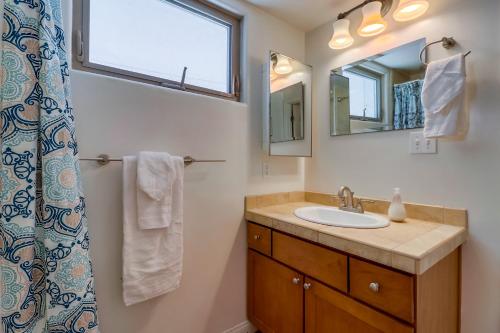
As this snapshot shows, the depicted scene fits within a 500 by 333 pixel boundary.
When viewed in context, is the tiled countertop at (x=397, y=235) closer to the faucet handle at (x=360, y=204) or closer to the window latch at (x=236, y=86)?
the faucet handle at (x=360, y=204)

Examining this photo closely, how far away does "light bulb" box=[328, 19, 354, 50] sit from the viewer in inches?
61.9

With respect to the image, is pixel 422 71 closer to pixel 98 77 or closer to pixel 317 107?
pixel 317 107

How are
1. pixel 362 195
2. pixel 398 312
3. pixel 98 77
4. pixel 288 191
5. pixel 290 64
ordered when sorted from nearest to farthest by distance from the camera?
pixel 398 312
pixel 98 77
pixel 362 195
pixel 290 64
pixel 288 191

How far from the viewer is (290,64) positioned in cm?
179

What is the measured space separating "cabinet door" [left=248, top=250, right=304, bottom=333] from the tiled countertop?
0.25 m

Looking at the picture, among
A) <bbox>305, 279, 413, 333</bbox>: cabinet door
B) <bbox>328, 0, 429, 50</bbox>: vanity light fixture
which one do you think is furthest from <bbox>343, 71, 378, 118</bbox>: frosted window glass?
<bbox>305, 279, 413, 333</bbox>: cabinet door

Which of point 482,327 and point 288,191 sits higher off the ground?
point 288,191

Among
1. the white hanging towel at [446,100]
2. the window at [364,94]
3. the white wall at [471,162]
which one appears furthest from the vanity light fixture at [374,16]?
the white hanging towel at [446,100]

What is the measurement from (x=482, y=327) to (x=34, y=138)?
80.9 inches

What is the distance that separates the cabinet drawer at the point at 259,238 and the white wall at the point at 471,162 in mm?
753

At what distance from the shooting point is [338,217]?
158 cm

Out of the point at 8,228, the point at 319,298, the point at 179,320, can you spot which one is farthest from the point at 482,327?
the point at 8,228

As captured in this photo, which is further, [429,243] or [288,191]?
[288,191]

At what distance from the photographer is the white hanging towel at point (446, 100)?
1144mm
